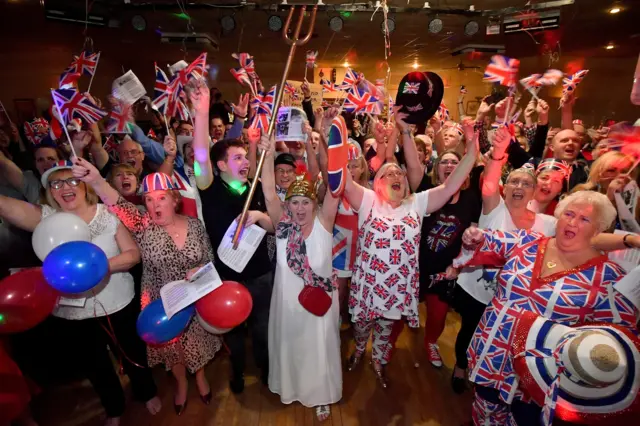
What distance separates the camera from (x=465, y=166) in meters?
2.24

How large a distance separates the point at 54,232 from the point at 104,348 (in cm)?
88

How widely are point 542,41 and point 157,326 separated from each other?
1040 cm

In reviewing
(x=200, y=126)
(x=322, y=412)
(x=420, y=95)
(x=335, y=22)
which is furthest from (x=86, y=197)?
(x=335, y=22)

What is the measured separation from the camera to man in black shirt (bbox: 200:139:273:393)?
2.42 m

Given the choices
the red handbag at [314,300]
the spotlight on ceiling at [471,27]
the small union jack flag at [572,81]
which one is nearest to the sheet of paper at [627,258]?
the red handbag at [314,300]

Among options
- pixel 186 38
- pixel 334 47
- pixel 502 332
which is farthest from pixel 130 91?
pixel 334 47

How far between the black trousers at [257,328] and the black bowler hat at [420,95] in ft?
5.35

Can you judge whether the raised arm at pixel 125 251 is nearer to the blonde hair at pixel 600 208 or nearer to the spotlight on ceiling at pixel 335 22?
the blonde hair at pixel 600 208

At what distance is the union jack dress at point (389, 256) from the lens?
234 cm

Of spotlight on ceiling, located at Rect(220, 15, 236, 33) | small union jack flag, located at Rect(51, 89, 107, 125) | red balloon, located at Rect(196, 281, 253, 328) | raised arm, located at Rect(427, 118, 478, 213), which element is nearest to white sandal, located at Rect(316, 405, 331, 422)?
red balloon, located at Rect(196, 281, 253, 328)

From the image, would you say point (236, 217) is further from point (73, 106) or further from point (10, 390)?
point (10, 390)

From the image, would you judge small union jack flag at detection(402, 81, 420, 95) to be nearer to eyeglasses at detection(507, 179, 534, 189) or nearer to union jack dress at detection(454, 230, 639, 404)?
eyeglasses at detection(507, 179, 534, 189)

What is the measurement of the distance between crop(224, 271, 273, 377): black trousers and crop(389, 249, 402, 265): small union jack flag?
92cm

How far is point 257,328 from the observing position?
264 centimetres
